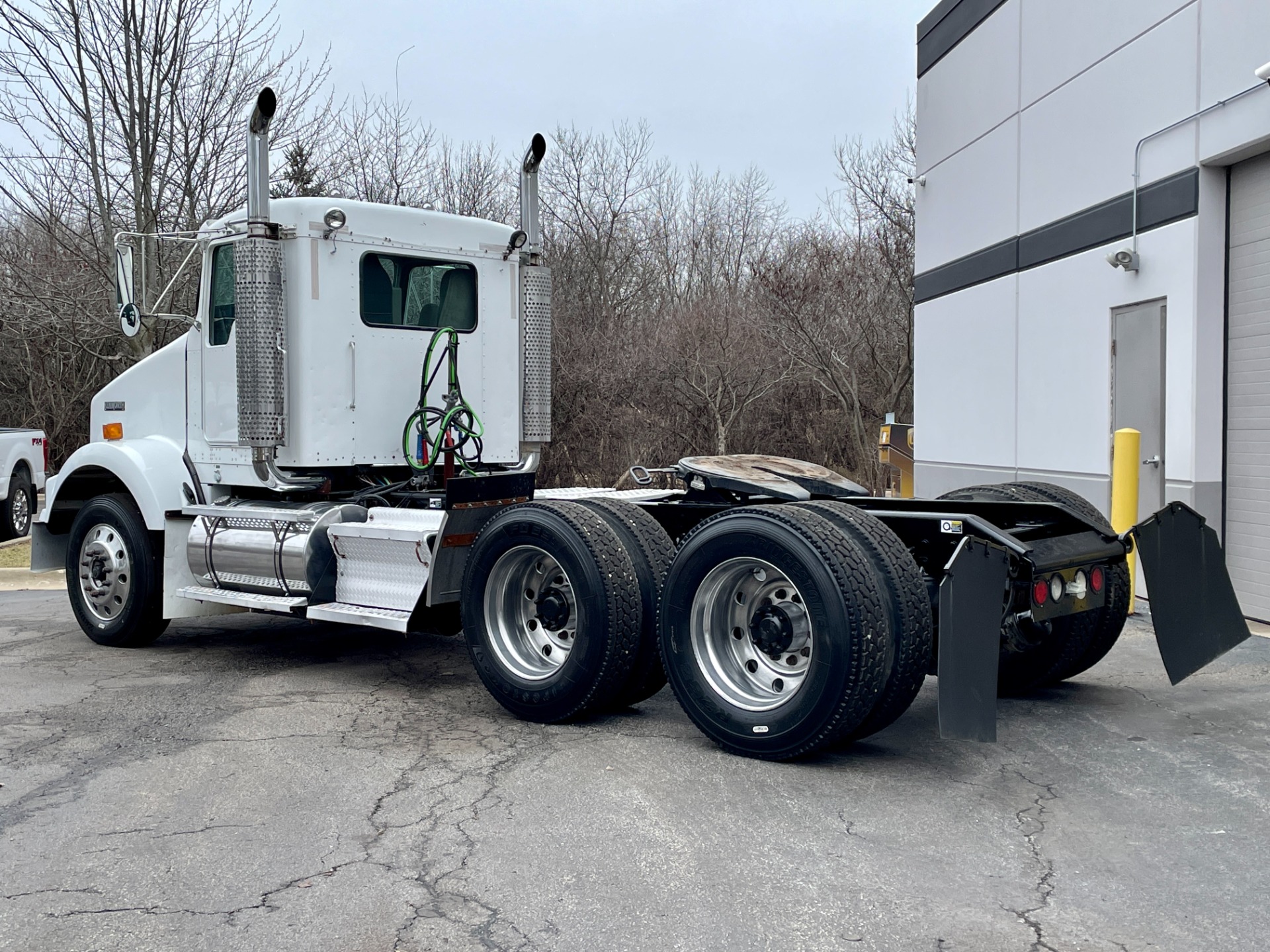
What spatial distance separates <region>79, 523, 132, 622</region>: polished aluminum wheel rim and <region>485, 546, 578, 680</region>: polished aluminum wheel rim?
10.6 ft

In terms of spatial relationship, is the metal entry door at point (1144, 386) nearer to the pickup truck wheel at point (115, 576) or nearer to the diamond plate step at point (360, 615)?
the diamond plate step at point (360, 615)

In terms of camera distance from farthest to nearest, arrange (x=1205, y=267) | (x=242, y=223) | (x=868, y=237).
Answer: (x=868, y=237) → (x=1205, y=267) → (x=242, y=223)

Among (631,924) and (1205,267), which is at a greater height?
(1205,267)

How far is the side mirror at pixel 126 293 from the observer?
755 cm

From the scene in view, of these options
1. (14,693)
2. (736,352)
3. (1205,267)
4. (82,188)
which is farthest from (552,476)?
(14,693)

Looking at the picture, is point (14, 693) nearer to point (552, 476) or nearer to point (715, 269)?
point (552, 476)

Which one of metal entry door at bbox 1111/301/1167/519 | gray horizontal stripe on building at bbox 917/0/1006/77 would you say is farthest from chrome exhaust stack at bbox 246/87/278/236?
gray horizontal stripe on building at bbox 917/0/1006/77

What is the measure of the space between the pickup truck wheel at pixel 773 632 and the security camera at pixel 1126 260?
21.7ft

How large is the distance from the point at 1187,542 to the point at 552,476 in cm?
1612

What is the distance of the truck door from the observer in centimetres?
778

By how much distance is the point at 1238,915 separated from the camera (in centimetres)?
355

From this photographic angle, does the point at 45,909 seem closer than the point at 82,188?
Yes

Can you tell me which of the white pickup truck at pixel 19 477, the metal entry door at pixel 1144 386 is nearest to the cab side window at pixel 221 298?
the metal entry door at pixel 1144 386

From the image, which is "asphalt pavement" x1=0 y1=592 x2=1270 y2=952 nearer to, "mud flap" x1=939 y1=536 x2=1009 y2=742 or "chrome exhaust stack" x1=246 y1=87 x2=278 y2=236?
"mud flap" x1=939 y1=536 x2=1009 y2=742
